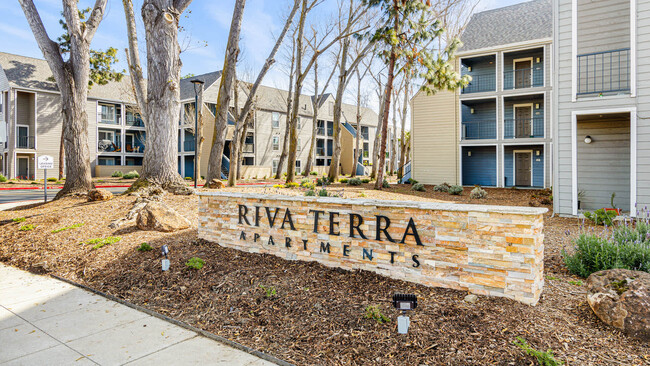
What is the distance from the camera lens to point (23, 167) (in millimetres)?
29922

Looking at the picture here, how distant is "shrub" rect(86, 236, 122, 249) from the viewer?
675 cm

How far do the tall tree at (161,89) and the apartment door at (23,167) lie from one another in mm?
27133

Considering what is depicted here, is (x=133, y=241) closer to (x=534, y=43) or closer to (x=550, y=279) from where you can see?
(x=550, y=279)

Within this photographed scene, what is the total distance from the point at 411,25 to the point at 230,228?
39.4 feet

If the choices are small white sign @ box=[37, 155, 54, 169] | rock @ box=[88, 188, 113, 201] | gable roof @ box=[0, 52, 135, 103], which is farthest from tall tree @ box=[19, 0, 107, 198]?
gable roof @ box=[0, 52, 135, 103]

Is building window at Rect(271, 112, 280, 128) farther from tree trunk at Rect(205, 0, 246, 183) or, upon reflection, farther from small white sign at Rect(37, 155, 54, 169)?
small white sign at Rect(37, 155, 54, 169)

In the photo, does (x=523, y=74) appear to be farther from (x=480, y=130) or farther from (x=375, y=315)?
(x=375, y=315)

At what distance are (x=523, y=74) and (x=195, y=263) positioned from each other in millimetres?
20318

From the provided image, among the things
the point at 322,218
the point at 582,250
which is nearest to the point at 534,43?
the point at 582,250

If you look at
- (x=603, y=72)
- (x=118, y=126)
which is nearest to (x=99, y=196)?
(x=603, y=72)

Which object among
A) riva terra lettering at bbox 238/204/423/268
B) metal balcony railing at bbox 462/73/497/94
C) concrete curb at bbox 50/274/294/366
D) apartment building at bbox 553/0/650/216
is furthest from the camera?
metal balcony railing at bbox 462/73/497/94

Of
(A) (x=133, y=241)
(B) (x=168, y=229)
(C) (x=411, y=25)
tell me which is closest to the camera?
(A) (x=133, y=241)

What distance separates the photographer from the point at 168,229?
24.5 feet

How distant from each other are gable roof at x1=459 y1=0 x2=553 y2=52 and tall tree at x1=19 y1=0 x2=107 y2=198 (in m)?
17.8
